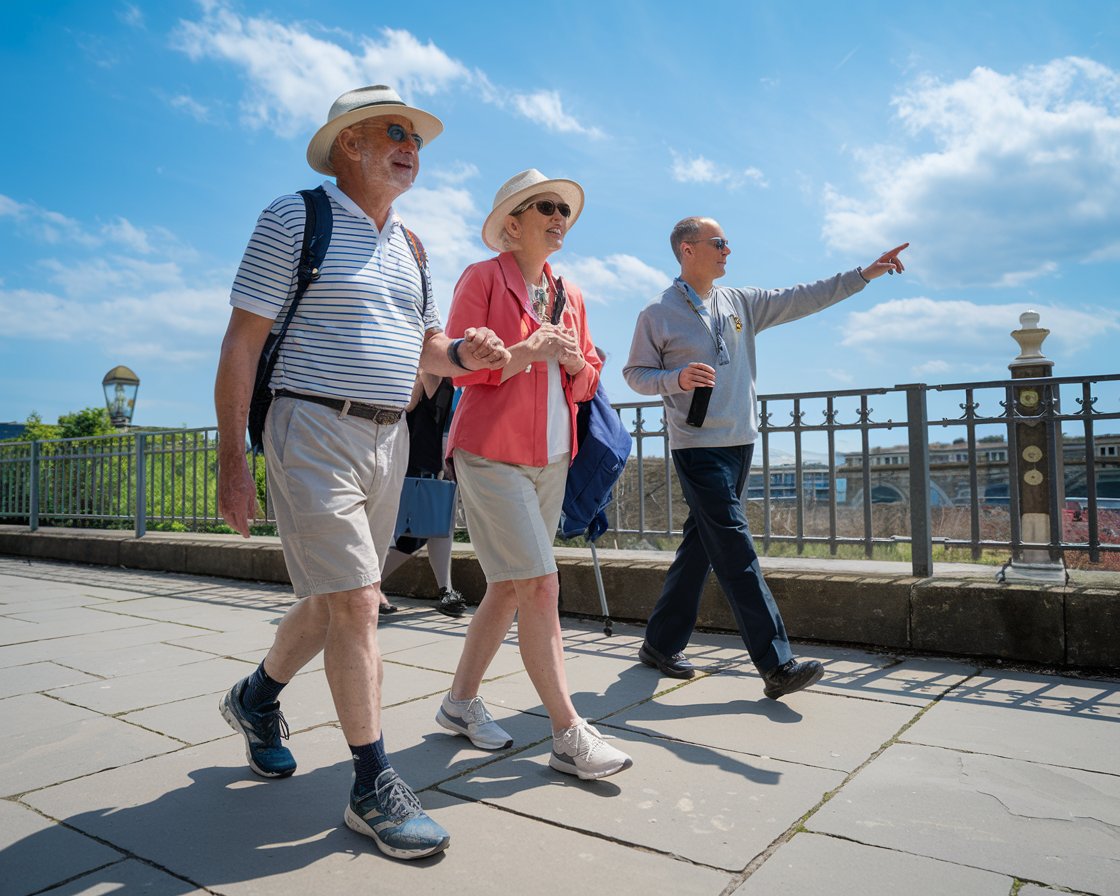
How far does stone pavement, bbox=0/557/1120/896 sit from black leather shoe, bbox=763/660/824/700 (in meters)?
0.10

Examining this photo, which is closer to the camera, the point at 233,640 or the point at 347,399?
the point at 347,399

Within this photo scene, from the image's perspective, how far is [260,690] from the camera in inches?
107

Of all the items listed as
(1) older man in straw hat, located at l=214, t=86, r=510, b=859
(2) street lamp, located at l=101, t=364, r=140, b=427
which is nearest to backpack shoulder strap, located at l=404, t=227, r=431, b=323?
(1) older man in straw hat, located at l=214, t=86, r=510, b=859

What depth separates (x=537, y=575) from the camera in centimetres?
275

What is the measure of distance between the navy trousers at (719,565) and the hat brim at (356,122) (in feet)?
5.70

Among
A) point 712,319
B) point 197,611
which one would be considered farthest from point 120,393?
point 712,319

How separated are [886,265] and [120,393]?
1682 cm

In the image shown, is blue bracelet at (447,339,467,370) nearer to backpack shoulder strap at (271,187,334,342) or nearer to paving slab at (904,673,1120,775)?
backpack shoulder strap at (271,187,334,342)

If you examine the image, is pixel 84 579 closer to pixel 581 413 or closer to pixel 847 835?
pixel 581 413

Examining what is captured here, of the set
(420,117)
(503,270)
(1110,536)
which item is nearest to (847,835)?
(503,270)

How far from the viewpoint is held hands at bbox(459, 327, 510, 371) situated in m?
2.39

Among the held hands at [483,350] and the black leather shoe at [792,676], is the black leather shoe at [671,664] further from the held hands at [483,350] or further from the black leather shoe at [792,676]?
the held hands at [483,350]

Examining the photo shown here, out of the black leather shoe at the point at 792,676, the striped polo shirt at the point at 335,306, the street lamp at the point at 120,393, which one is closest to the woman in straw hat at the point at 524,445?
the striped polo shirt at the point at 335,306

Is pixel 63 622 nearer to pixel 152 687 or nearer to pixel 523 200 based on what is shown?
pixel 152 687
